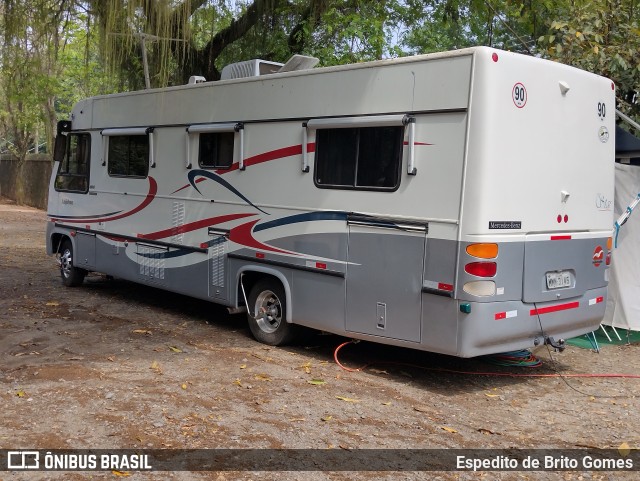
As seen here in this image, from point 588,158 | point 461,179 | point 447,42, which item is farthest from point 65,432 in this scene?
point 447,42

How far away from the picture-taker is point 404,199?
645cm

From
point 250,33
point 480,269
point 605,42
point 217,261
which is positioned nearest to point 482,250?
point 480,269

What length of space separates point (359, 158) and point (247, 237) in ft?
6.00

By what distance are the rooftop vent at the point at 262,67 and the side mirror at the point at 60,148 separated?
3747 millimetres

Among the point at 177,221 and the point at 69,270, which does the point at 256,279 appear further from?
the point at 69,270

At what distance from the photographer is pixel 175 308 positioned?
10055mm

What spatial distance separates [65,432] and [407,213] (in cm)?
330

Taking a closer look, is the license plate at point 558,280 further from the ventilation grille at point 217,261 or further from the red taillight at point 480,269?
the ventilation grille at point 217,261

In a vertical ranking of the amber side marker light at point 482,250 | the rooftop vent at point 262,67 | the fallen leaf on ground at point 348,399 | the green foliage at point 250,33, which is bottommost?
the fallen leaf on ground at point 348,399

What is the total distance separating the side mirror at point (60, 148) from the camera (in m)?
11.5

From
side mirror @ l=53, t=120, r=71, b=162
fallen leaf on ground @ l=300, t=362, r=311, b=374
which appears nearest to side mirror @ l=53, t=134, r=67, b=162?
side mirror @ l=53, t=120, r=71, b=162

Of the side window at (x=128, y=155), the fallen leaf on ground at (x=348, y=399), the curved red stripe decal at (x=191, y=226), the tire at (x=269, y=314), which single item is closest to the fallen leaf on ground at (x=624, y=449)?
the fallen leaf on ground at (x=348, y=399)

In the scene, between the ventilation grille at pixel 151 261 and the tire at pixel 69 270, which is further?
the tire at pixel 69 270

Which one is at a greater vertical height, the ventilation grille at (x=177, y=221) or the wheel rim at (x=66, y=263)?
the ventilation grille at (x=177, y=221)
